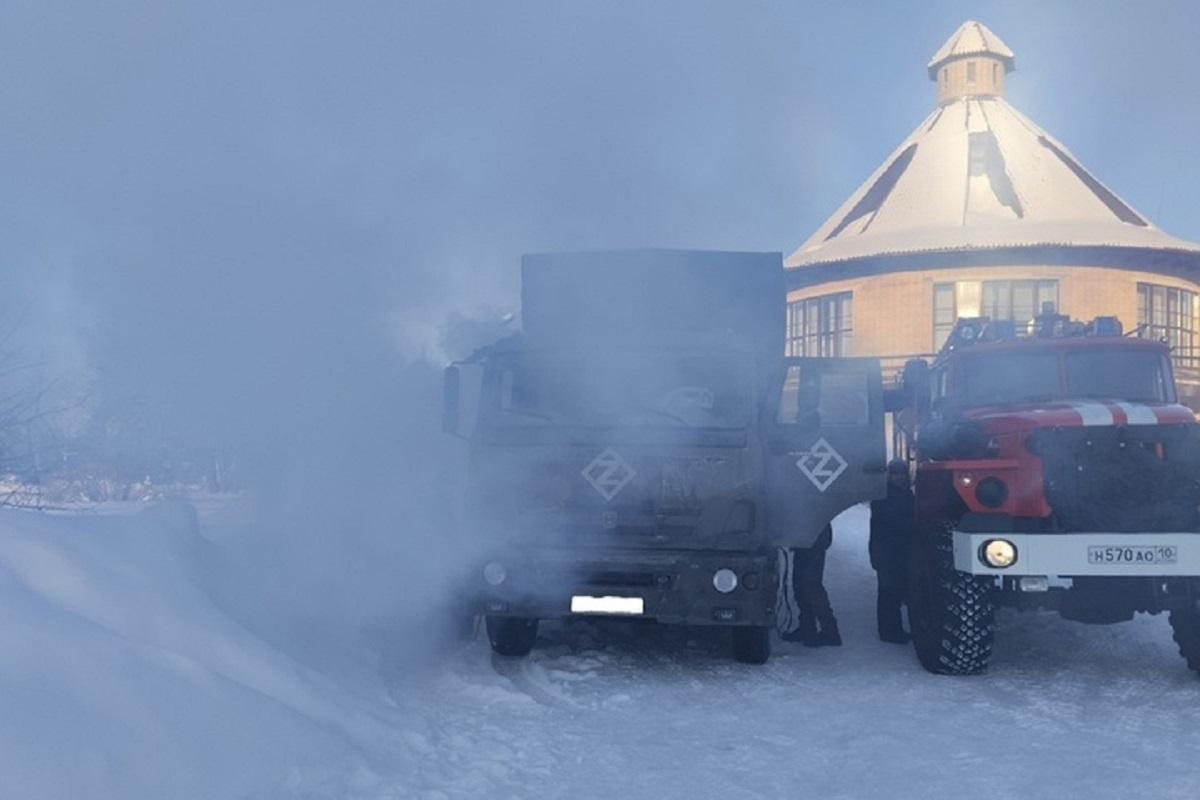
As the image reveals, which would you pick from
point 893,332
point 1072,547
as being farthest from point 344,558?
point 893,332

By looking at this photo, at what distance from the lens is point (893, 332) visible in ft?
87.2

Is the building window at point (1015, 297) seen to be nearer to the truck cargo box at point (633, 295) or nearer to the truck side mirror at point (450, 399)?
the truck cargo box at point (633, 295)

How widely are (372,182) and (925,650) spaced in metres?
4.62

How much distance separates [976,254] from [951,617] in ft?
69.1

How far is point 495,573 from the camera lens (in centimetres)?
620

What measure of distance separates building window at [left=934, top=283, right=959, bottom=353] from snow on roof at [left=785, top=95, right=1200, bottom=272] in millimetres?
1124

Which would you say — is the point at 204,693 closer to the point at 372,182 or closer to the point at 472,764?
the point at 472,764

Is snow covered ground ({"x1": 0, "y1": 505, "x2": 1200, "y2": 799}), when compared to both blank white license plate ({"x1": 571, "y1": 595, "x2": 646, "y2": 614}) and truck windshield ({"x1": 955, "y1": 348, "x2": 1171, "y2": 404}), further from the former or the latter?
truck windshield ({"x1": 955, "y1": 348, "x2": 1171, "y2": 404})

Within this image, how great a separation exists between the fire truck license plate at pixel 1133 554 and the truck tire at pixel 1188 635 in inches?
19.6

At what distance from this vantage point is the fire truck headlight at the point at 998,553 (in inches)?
241

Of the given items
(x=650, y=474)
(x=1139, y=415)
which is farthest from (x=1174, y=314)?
(x=650, y=474)

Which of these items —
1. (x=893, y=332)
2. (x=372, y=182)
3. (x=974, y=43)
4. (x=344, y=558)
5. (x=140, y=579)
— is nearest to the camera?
(x=140, y=579)

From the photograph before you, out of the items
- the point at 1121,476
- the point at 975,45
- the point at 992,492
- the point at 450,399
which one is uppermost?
the point at 975,45

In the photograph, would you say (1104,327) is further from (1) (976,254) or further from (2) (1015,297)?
(2) (1015,297)
